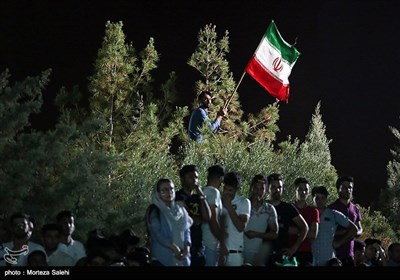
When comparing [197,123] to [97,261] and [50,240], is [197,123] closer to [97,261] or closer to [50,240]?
[50,240]

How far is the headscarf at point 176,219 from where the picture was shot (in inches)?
395

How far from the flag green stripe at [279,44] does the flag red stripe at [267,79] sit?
0.47 m

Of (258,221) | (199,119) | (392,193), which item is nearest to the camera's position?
(258,221)

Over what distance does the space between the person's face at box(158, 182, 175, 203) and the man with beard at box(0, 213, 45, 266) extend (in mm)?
1220

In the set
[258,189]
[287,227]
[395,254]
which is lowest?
[287,227]

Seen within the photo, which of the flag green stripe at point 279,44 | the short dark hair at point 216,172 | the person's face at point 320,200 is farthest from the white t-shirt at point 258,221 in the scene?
the flag green stripe at point 279,44

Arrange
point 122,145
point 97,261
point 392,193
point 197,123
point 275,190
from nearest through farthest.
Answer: point 97,261
point 275,190
point 197,123
point 122,145
point 392,193

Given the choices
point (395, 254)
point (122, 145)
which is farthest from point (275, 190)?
point (122, 145)

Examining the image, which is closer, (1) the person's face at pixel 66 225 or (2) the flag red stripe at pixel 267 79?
(1) the person's face at pixel 66 225

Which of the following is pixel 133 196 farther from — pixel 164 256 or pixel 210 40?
pixel 210 40

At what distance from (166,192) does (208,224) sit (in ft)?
2.00

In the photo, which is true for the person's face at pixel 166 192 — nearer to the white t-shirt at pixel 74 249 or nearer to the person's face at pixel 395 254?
the white t-shirt at pixel 74 249

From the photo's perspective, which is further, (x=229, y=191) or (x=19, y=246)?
(x=229, y=191)

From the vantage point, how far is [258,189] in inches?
438
